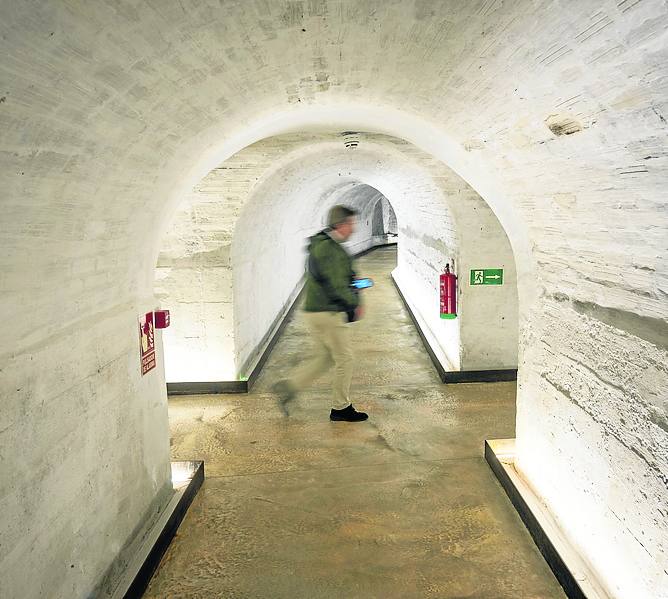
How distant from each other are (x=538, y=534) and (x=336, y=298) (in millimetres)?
2596

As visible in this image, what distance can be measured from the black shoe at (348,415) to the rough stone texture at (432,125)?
2.24m

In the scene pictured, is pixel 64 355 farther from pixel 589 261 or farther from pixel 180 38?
pixel 589 261

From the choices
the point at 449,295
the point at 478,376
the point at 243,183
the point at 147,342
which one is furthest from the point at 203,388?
the point at 478,376

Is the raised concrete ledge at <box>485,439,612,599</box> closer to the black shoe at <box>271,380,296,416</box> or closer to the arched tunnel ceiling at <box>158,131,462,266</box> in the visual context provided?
the black shoe at <box>271,380,296,416</box>

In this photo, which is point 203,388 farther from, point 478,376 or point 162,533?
point 478,376

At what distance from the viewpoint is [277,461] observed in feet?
15.0

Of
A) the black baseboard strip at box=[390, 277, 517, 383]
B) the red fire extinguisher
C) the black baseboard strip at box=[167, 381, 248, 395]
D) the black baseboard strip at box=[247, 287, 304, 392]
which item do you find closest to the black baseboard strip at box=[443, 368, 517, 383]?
the black baseboard strip at box=[390, 277, 517, 383]

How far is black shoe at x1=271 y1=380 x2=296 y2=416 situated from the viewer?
18.9 ft

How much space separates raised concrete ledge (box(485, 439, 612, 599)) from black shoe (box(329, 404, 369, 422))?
137 centimetres

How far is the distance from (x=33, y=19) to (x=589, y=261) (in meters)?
2.48

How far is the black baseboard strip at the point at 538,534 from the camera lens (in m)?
2.87

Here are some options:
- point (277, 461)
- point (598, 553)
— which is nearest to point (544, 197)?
point (598, 553)

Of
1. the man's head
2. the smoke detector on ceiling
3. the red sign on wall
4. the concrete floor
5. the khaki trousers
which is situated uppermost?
the smoke detector on ceiling

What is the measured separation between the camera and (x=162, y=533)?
3.35 m
